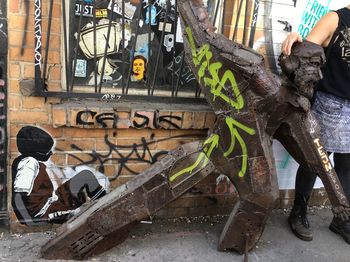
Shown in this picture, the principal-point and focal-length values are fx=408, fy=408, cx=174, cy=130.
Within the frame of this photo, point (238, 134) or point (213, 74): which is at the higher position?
point (213, 74)

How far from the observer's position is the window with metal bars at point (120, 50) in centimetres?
297

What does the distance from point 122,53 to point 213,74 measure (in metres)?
0.82

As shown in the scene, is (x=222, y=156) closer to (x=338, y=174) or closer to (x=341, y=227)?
(x=338, y=174)

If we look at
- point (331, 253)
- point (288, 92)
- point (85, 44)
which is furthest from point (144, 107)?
point (331, 253)

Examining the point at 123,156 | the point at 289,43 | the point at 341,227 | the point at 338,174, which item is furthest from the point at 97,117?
the point at 341,227

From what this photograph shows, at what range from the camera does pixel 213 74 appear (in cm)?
272

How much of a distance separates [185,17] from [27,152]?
1480 mm

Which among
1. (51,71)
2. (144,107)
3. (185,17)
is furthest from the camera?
(144,107)

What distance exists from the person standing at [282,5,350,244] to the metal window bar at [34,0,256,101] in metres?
0.84

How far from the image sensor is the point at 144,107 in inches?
125

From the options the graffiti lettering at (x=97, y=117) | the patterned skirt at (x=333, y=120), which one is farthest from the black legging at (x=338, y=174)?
the graffiti lettering at (x=97, y=117)

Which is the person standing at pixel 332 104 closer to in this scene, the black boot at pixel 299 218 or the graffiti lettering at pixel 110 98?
the black boot at pixel 299 218

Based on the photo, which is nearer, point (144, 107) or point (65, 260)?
point (65, 260)

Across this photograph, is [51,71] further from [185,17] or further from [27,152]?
[185,17]
